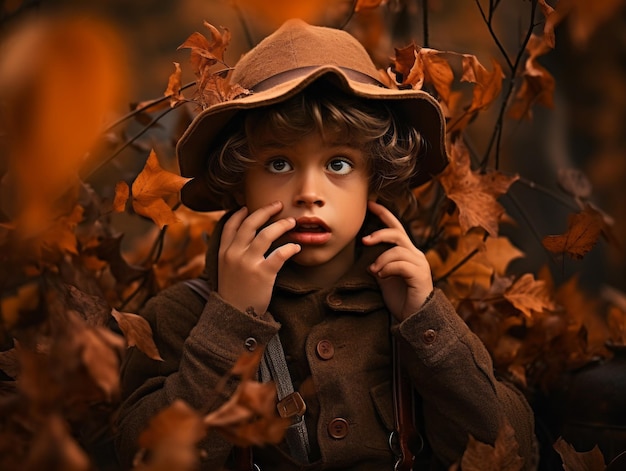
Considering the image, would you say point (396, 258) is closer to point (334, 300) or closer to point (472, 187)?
point (334, 300)

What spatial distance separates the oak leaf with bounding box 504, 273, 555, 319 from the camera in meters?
1.64

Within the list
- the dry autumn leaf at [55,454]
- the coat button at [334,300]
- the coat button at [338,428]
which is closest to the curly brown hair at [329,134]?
the coat button at [334,300]

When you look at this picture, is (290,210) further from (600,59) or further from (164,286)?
(600,59)

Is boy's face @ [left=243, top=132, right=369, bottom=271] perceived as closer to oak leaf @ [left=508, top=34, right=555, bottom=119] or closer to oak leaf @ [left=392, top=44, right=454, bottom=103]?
oak leaf @ [left=392, top=44, right=454, bottom=103]

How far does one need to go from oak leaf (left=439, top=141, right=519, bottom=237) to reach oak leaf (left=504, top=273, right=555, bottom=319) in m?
0.15

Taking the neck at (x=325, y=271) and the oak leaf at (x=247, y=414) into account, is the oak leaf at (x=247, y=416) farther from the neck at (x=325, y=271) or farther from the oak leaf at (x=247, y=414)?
the neck at (x=325, y=271)

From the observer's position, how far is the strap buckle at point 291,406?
1379 mm

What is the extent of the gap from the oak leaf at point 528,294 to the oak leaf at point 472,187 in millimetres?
151

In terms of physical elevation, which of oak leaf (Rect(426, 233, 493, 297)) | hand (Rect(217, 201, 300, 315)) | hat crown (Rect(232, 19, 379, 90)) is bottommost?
oak leaf (Rect(426, 233, 493, 297))

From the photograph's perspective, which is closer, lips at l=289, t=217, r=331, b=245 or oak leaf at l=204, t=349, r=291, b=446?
oak leaf at l=204, t=349, r=291, b=446

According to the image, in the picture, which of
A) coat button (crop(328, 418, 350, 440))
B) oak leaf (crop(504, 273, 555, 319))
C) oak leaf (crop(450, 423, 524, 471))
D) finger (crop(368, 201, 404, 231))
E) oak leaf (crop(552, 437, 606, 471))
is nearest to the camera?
oak leaf (crop(450, 423, 524, 471))

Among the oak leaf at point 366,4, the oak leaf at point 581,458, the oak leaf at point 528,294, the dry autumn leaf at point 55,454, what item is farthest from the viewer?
the oak leaf at point 366,4

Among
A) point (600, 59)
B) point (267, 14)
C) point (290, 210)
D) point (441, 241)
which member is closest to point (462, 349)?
point (290, 210)

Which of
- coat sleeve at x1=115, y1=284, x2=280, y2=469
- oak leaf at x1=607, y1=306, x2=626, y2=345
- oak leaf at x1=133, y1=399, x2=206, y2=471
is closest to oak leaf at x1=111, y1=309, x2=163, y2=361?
coat sleeve at x1=115, y1=284, x2=280, y2=469
